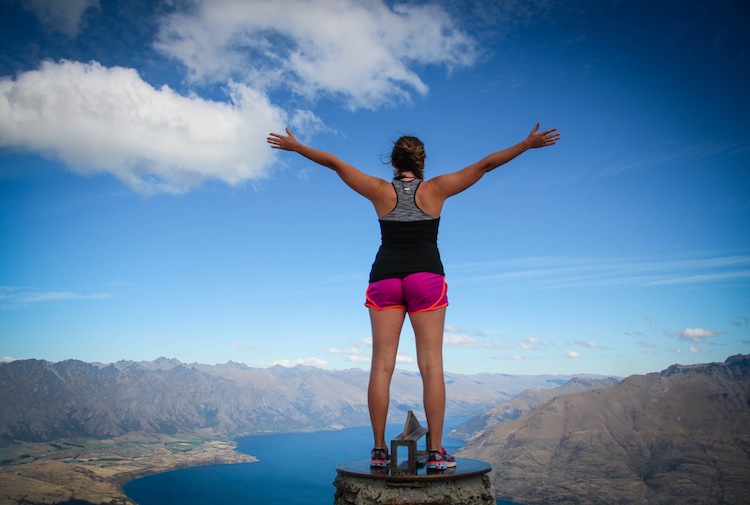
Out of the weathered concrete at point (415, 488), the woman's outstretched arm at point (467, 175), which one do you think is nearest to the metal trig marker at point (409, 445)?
the weathered concrete at point (415, 488)

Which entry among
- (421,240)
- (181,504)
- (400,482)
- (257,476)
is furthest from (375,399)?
(257,476)

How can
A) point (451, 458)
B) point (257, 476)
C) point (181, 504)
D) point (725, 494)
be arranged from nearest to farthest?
1. point (451, 458)
2. point (181, 504)
3. point (725, 494)
4. point (257, 476)

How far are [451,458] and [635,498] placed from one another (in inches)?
8202

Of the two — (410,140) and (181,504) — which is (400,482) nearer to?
(410,140)

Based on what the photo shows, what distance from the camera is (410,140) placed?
470 cm

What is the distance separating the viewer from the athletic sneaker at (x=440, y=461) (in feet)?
12.8

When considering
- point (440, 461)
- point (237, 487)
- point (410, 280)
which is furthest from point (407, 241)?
point (237, 487)

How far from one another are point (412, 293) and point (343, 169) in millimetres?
1289

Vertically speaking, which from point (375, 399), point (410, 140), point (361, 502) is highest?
point (410, 140)

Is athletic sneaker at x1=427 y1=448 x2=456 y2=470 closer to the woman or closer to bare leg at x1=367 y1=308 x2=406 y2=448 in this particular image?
the woman

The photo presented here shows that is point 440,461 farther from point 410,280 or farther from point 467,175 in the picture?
point 467,175

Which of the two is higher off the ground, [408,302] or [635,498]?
[408,302]

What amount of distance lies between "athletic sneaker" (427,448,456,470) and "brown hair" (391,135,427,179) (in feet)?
7.76

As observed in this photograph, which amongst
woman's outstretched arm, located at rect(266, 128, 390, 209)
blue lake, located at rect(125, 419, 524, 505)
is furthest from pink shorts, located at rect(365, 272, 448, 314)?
blue lake, located at rect(125, 419, 524, 505)
